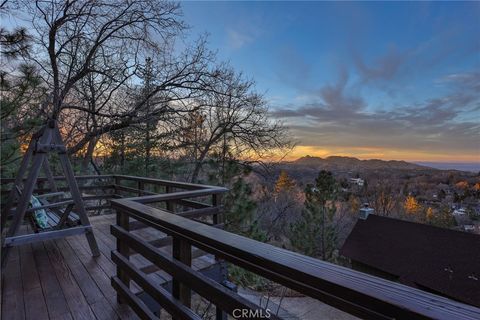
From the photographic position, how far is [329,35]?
32.0 feet

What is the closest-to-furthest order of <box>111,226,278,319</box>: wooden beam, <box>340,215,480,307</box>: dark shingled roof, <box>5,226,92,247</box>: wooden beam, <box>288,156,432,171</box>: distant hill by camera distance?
<box>111,226,278,319</box>: wooden beam, <box>5,226,92,247</box>: wooden beam, <box>340,215,480,307</box>: dark shingled roof, <box>288,156,432,171</box>: distant hill

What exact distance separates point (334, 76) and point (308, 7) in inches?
197

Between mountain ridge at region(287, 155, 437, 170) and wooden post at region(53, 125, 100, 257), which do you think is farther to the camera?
mountain ridge at region(287, 155, 437, 170)

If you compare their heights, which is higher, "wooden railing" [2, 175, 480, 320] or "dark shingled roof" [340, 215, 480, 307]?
"wooden railing" [2, 175, 480, 320]

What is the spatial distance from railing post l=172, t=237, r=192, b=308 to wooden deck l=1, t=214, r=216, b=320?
3.15ft

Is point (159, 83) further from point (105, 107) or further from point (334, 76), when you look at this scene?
point (334, 76)

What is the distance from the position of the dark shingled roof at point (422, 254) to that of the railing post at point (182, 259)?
10989mm

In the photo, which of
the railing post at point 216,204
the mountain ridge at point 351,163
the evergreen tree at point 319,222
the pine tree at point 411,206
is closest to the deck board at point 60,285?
the railing post at point 216,204

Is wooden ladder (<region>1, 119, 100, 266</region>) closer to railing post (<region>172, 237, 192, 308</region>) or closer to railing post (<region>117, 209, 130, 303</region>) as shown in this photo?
railing post (<region>117, 209, 130, 303</region>)

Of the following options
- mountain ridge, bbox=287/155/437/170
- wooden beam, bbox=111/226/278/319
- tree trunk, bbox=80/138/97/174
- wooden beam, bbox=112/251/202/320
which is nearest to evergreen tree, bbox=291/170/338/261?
mountain ridge, bbox=287/155/437/170

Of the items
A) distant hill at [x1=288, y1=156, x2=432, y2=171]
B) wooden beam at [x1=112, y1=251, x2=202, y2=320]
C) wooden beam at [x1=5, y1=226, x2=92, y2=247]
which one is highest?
distant hill at [x1=288, y1=156, x2=432, y2=171]

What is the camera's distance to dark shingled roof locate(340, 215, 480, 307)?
31.7ft

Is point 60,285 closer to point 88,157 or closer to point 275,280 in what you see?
point 275,280

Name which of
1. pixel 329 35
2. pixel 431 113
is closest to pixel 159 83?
pixel 329 35
